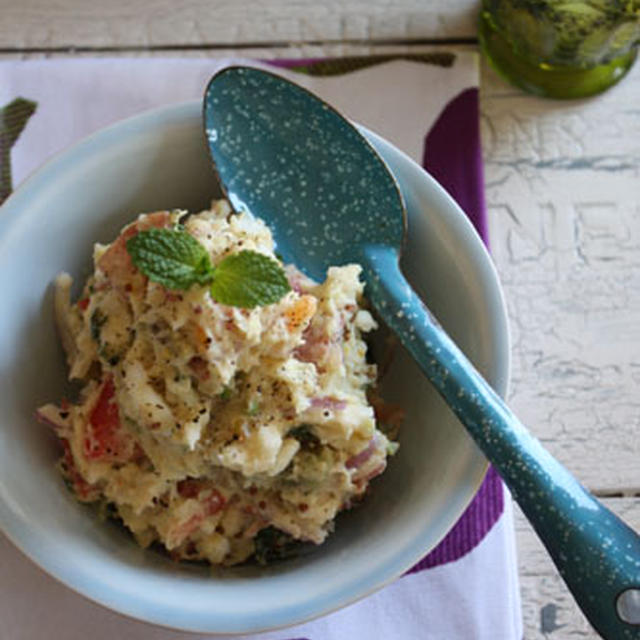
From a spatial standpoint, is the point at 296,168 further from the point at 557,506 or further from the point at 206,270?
the point at 557,506

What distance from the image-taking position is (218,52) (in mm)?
1748

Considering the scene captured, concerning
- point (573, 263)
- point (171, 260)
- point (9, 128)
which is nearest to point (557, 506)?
point (171, 260)

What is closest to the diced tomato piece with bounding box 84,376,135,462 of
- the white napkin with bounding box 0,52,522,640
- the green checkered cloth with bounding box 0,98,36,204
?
the white napkin with bounding box 0,52,522,640

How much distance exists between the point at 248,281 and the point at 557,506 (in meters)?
0.42

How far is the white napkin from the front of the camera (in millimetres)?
1402

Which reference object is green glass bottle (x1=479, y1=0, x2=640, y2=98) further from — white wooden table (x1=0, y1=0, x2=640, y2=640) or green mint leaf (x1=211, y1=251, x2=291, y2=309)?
green mint leaf (x1=211, y1=251, x2=291, y2=309)

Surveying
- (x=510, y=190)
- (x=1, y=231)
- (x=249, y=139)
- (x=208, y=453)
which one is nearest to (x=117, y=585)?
(x=208, y=453)

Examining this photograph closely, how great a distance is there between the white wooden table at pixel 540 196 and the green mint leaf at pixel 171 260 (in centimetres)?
65

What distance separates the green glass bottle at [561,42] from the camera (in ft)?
5.30

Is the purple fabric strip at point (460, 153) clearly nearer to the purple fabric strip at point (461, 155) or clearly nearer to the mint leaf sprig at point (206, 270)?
the purple fabric strip at point (461, 155)

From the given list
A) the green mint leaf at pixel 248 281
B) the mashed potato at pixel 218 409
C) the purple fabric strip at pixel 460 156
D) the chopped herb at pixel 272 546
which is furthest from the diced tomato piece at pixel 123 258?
the purple fabric strip at pixel 460 156

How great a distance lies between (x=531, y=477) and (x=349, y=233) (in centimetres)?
43

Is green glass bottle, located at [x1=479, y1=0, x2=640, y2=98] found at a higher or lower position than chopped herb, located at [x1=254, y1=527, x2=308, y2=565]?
higher

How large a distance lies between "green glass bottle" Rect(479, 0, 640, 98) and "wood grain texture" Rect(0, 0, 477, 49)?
0.23ft
